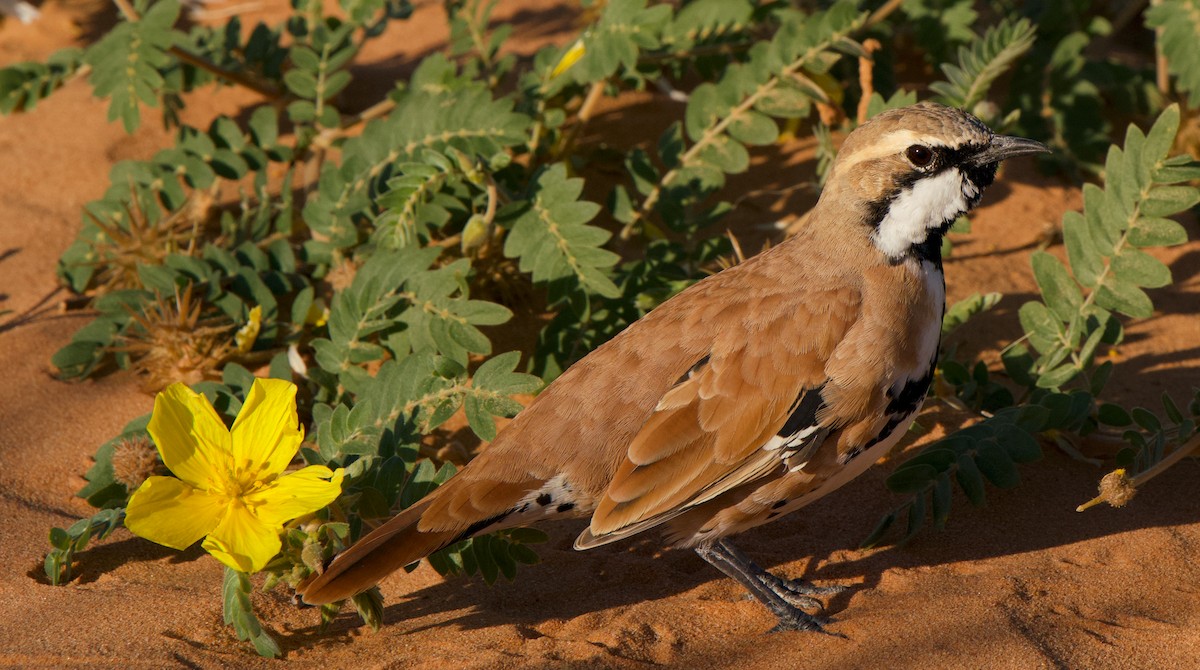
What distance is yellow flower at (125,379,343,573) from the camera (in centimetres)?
351

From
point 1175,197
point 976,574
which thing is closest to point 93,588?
point 976,574

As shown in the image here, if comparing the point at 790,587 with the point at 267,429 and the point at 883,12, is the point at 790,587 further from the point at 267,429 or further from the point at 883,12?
the point at 883,12

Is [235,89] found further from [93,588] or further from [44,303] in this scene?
[93,588]

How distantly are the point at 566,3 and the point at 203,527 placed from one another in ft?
17.7

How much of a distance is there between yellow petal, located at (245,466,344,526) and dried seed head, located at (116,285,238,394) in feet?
4.89

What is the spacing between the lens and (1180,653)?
11.2ft

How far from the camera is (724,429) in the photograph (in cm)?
370

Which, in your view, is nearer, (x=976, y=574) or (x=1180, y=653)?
(x=1180, y=653)

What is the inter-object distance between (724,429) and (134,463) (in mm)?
2155

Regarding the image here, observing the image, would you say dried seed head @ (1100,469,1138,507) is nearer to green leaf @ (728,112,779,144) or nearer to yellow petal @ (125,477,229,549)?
green leaf @ (728,112,779,144)

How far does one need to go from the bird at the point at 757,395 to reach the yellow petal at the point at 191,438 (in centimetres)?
49

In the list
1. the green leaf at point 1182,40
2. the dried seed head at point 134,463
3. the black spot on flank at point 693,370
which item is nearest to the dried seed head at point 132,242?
the dried seed head at point 134,463

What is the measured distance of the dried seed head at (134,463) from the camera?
13.8ft

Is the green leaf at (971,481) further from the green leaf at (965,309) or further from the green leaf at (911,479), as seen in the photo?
the green leaf at (965,309)
